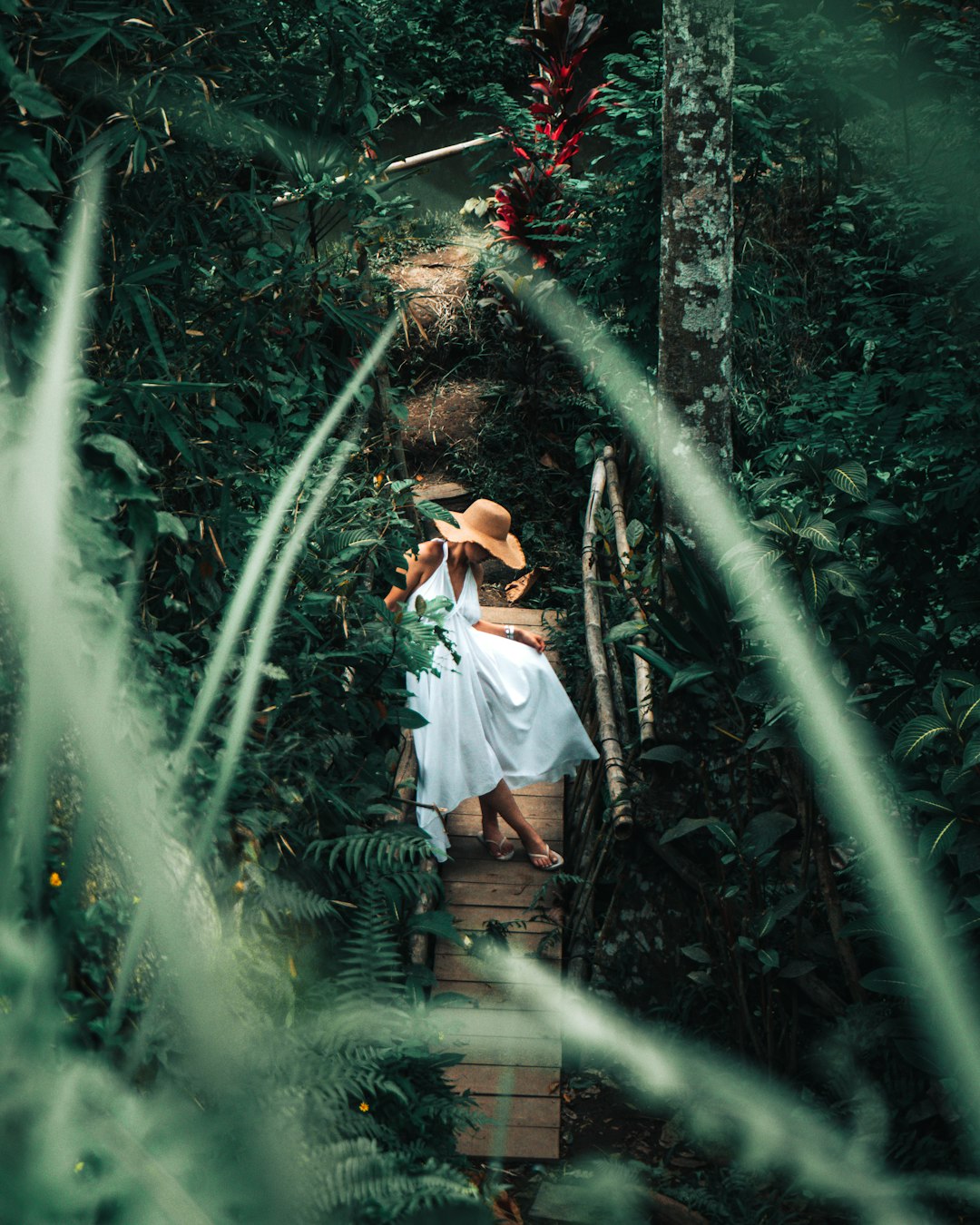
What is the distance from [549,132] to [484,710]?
15.9 feet

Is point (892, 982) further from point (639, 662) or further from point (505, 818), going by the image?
point (639, 662)

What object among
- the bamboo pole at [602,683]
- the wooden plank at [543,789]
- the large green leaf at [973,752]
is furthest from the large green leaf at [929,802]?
the wooden plank at [543,789]

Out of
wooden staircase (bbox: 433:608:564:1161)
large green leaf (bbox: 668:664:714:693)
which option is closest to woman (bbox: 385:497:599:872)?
wooden staircase (bbox: 433:608:564:1161)

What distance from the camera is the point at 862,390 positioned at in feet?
11.5

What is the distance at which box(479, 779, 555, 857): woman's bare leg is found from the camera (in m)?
4.46

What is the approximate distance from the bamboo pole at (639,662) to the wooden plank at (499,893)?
729 millimetres

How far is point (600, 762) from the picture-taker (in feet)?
14.8

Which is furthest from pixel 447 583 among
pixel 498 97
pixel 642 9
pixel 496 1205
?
pixel 642 9

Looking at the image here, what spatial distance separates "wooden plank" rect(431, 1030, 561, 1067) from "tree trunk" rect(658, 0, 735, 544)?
1.83 metres

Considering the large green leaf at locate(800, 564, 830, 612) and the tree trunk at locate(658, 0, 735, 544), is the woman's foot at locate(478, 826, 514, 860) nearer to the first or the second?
the tree trunk at locate(658, 0, 735, 544)

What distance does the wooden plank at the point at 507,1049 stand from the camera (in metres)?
3.61

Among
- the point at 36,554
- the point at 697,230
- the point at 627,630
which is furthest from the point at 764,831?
the point at 36,554

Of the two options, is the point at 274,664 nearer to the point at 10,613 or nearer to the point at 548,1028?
the point at 10,613

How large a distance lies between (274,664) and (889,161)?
661 cm
